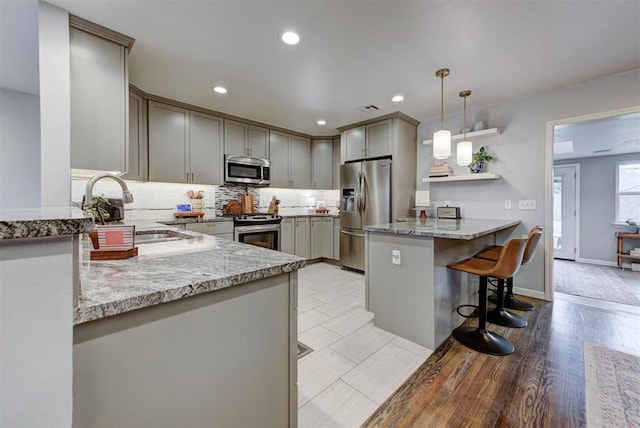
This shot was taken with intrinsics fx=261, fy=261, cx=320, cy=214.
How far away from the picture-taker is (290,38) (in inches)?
81.6

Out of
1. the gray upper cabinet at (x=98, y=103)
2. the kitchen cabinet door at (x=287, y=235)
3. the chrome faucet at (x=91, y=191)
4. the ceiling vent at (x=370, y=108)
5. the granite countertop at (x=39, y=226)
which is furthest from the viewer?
the kitchen cabinet door at (x=287, y=235)

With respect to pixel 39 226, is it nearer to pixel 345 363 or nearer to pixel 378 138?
pixel 345 363

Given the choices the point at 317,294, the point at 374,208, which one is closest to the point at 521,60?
the point at 374,208

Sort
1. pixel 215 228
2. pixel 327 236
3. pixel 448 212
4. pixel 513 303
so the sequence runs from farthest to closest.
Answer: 1. pixel 327 236
2. pixel 448 212
3. pixel 215 228
4. pixel 513 303

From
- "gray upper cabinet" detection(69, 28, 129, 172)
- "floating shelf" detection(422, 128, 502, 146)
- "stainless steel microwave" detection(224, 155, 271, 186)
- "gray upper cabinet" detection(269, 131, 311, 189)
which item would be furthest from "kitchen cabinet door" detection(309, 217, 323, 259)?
"gray upper cabinet" detection(69, 28, 129, 172)

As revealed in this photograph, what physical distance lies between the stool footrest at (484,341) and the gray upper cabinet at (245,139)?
11.8 ft

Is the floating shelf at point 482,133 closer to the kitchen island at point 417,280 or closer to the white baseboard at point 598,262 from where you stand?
the kitchen island at point 417,280

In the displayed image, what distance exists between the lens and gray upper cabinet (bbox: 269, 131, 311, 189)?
4.51m

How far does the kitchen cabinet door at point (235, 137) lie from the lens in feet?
12.7

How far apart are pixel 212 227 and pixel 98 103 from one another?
1.84 metres

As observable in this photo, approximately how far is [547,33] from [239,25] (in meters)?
2.36


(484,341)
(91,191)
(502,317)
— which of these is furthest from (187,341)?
(502,317)

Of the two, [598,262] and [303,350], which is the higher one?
[598,262]

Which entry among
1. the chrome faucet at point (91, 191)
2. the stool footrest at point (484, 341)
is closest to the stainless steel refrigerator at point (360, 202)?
the stool footrest at point (484, 341)
